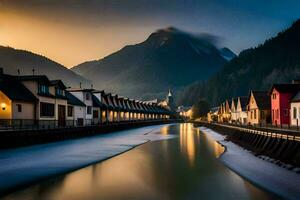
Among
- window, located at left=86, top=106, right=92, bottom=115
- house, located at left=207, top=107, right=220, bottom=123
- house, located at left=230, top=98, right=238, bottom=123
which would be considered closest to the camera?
window, located at left=86, top=106, right=92, bottom=115

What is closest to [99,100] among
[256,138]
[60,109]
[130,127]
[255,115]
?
[130,127]

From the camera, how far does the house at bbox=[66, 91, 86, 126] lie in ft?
220

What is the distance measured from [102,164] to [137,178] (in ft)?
23.9

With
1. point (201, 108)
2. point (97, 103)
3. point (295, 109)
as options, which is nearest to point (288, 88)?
point (295, 109)

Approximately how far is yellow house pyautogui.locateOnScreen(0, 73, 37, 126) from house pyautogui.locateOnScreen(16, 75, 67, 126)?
3.00ft

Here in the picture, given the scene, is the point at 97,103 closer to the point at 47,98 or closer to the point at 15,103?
the point at 47,98

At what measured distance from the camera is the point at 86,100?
81.1 m

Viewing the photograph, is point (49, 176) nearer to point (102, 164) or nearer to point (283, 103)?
point (102, 164)

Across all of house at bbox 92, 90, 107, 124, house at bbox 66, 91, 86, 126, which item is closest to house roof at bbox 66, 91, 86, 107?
house at bbox 66, 91, 86, 126

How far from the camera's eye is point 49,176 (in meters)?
23.8

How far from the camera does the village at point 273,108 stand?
196ft

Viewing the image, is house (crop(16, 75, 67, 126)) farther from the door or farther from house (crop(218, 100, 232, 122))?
house (crop(218, 100, 232, 122))

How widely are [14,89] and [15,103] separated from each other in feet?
10.3

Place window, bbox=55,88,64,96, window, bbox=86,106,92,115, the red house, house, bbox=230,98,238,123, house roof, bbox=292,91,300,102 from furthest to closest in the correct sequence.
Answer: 1. house, bbox=230,98,238,123
2. window, bbox=86,106,92,115
3. the red house
4. window, bbox=55,88,64,96
5. house roof, bbox=292,91,300,102
